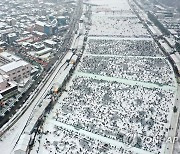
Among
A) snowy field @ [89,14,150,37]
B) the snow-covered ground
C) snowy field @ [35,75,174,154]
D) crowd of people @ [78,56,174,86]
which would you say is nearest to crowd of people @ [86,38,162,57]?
the snow-covered ground

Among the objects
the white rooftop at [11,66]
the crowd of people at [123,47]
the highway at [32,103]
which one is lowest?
the highway at [32,103]

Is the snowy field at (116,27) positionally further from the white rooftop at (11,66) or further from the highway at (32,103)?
the white rooftop at (11,66)

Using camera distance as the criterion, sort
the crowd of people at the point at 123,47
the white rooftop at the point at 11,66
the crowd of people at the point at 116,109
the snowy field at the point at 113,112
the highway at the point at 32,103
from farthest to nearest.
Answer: the crowd of people at the point at 123,47
the white rooftop at the point at 11,66
the crowd of people at the point at 116,109
the snowy field at the point at 113,112
the highway at the point at 32,103

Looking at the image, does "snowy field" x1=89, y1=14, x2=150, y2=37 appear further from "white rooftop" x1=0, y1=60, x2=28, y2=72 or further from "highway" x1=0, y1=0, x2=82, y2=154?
"white rooftop" x1=0, y1=60, x2=28, y2=72

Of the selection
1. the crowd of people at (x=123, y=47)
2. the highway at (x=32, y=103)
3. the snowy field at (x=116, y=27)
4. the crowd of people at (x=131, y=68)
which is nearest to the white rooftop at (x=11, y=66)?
the highway at (x=32, y=103)

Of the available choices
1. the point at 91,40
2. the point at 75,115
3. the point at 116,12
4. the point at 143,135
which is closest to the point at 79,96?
the point at 75,115

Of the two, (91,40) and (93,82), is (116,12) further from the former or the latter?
(93,82)

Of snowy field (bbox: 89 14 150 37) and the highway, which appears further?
snowy field (bbox: 89 14 150 37)

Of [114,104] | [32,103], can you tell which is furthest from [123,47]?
[32,103]
